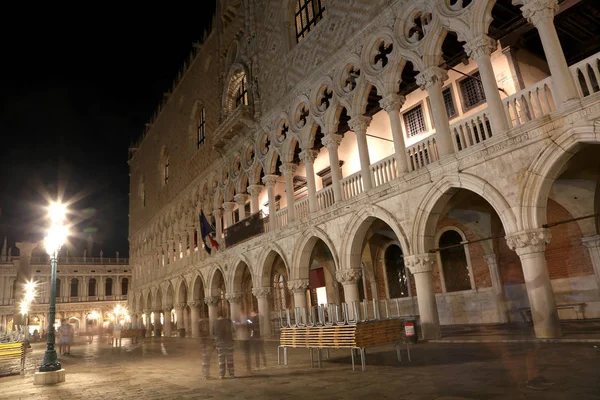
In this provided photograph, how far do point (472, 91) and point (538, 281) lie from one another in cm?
712

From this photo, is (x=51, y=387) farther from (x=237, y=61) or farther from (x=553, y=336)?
(x=237, y=61)

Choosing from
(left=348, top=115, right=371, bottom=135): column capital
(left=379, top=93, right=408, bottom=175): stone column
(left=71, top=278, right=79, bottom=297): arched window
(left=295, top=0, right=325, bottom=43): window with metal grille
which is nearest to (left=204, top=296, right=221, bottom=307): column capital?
(left=348, top=115, right=371, bottom=135): column capital

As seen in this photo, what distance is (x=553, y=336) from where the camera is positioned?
7.80 meters

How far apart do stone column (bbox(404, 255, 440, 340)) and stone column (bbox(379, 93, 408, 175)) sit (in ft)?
7.61

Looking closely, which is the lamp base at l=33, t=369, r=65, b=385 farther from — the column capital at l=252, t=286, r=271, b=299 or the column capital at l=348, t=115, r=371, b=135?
the column capital at l=348, t=115, r=371, b=135

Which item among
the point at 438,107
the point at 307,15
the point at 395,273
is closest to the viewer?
the point at 438,107

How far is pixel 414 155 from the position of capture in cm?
1113

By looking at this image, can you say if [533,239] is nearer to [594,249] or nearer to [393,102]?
[594,249]

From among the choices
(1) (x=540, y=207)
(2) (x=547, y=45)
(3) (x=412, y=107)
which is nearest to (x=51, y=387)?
(1) (x=540, y=207)

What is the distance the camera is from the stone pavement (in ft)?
15.9

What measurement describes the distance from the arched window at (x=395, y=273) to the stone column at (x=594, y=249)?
6.24 meters

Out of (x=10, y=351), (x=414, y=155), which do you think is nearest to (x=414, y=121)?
(x=414, y=155)

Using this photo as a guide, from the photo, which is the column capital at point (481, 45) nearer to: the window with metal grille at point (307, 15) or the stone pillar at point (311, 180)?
the stone pillar at point (311, 180)

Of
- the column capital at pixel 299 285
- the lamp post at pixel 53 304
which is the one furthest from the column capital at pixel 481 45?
the lamp post at pixel 53 304
